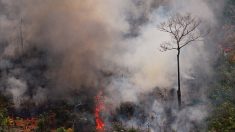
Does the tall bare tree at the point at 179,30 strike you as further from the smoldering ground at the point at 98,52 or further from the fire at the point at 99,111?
the fire at the point at 99,111

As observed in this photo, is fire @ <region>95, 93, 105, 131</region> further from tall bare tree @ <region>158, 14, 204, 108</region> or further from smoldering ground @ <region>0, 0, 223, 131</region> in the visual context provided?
tall bare tree @ <region>158, 14, 204, 108</region>


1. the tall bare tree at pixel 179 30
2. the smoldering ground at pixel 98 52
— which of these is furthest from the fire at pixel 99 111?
the tall bare tree at pixel 179 30

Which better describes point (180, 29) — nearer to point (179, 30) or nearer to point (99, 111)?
point (179, 30)

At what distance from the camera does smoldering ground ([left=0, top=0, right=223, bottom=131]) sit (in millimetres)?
29250

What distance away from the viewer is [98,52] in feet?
109

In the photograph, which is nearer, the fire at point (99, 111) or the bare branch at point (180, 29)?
the fire at point (99, 111)

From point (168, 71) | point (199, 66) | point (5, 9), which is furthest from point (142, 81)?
point (5, 9)

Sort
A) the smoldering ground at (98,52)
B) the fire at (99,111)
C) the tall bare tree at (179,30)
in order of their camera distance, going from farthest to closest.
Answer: the tall bare tree at (179,30)
the smoldering ground at (98,52)
the fire at (99,111)

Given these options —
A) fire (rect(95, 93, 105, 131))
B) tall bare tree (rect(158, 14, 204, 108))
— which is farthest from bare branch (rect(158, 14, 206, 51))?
fire (rect(95, 93, 105, 131))

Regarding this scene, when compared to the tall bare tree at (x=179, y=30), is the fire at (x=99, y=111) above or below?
below

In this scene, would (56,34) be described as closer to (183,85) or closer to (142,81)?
(142,81)

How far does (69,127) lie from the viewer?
28312 millimetres

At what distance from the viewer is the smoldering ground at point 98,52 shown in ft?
96.0

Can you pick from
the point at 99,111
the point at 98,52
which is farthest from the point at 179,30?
the point at 99,111
